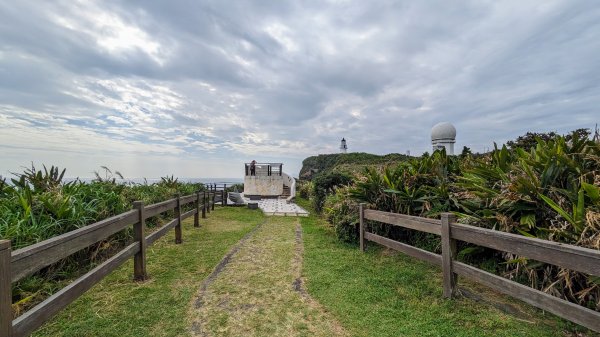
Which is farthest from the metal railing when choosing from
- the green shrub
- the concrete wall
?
the green shrub

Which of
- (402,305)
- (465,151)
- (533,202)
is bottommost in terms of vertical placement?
(402,305)

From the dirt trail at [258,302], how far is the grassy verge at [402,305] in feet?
0.67

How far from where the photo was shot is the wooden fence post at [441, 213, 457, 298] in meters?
3.17

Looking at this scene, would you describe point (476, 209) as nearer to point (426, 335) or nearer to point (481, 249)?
point (481, 249)

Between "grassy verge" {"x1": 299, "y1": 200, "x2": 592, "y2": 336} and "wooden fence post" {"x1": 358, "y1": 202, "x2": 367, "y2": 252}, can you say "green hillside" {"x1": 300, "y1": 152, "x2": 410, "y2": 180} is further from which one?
"grassy verge" {"x1": 299, "y1": 200, "x2": 592, "y2": 336}

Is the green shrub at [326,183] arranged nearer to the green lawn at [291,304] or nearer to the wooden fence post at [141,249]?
the green lawn at [291,304]

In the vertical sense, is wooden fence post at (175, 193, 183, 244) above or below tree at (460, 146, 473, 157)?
below

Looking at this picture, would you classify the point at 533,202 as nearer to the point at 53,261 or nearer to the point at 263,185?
the point at 53,261

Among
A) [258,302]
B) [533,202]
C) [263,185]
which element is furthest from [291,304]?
[263,185]

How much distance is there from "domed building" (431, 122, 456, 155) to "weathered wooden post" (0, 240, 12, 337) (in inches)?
376

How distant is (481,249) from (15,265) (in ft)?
14.3

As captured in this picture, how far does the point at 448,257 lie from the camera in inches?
126

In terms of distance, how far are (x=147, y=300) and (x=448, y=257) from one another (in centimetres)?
329

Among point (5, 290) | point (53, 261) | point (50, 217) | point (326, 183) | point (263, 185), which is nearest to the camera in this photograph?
point (5, 290)
